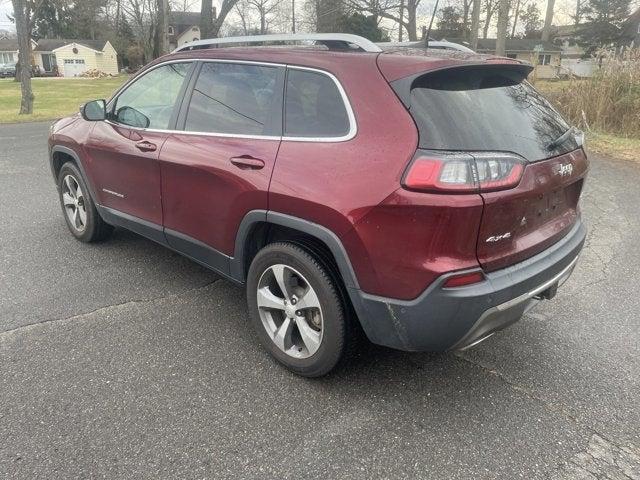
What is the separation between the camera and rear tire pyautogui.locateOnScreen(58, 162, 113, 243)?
459 centimetres

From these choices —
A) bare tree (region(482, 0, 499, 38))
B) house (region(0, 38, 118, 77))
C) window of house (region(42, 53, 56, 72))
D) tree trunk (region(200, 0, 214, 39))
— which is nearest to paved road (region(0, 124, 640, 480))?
tree trunk (region(200, 0, 214, 39))

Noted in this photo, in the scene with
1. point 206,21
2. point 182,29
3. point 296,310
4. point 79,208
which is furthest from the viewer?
point 182,29

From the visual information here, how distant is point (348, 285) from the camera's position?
2.54m

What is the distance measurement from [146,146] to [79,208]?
155cm

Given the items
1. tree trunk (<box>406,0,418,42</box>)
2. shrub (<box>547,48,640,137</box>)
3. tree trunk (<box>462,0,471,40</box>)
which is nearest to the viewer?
shrub (<box>547,48,640,137</box>)

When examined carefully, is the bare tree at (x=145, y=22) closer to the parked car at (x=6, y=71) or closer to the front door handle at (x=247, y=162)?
the parked car at (x=6, y=71)

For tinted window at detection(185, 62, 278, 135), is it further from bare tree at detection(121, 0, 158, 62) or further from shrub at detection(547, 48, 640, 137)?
bare tree at detection(121, 0, 158, 62)

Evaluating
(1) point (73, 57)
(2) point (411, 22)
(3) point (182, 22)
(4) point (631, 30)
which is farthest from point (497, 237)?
(3) point (182, 22)

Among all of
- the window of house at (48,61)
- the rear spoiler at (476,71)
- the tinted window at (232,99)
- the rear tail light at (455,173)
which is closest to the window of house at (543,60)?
the rear spoiler at (476,71)

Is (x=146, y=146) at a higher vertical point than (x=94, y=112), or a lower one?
lower

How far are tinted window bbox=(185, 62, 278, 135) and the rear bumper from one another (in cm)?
120

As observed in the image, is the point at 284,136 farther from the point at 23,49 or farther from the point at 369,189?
the point at 23,49

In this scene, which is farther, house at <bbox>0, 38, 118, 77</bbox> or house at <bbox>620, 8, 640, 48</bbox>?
house at <bbox>0, 38, 118, 77</bbox>

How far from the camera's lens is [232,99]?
3.20m
